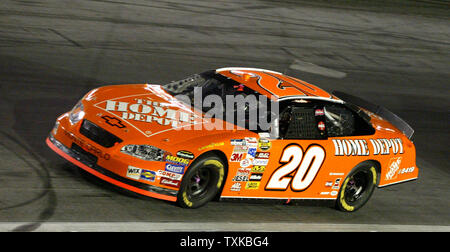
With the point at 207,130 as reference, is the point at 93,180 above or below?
below

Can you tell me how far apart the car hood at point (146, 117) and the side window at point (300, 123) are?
497 mm

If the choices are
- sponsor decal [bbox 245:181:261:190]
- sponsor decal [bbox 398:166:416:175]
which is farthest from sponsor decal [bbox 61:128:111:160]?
sponsor decal [bbox 398:166:416:175]

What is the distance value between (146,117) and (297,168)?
1.67 meters

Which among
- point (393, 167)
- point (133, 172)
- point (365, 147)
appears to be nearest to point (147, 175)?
point (133, 172)

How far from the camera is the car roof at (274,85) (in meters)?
7.09

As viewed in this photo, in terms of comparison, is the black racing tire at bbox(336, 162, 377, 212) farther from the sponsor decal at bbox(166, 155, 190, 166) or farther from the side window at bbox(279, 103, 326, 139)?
the sponsor decal at bbox(166, 155, 190, 166)

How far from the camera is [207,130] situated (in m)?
6.33

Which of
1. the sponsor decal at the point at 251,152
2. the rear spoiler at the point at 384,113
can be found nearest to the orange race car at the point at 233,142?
the sponsor decal at the point at 251,152

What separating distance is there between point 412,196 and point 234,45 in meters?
7.55

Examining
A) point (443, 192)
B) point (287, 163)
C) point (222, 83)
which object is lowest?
point (443, 192)

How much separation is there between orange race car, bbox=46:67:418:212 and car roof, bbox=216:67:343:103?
0.01 m

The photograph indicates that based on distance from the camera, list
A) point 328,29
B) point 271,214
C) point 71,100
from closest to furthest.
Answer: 1. point 271,214
2. point 71,100
3. point 328,29
